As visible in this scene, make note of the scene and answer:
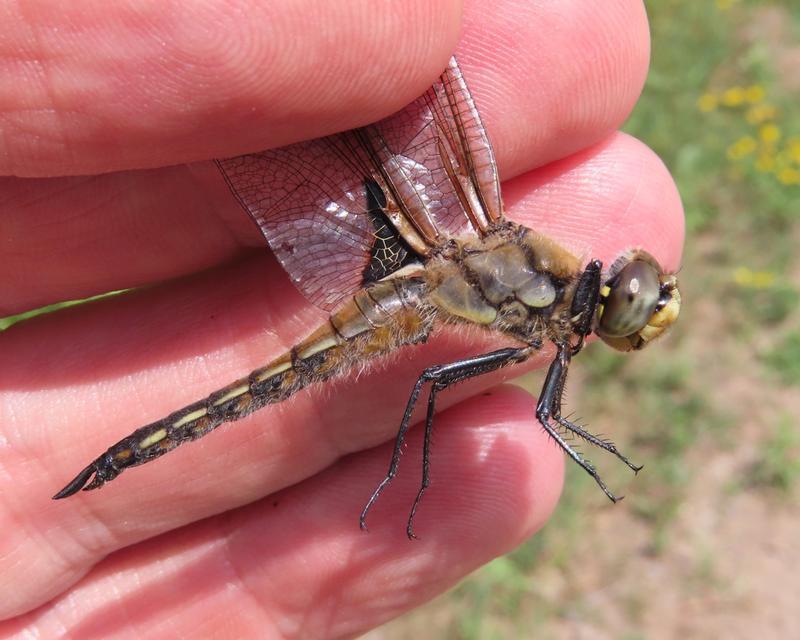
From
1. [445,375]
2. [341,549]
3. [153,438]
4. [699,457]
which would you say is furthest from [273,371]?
[699,457]

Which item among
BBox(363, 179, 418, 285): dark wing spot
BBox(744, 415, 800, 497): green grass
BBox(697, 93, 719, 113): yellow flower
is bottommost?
BBox(744, 415, 800, 497): green grass

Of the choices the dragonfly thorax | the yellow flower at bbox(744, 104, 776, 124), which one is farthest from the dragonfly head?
the yellow flower at bbox(744, 104, 776, 124)

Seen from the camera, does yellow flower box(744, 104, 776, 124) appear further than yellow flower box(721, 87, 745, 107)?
No

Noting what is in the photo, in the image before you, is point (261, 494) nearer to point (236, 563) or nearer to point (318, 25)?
point (236, 563)

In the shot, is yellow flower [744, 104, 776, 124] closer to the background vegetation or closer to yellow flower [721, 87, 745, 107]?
the background vegetation

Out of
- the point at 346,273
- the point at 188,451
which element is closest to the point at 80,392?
the point at 188,451

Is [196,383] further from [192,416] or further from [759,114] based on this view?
[759,114]

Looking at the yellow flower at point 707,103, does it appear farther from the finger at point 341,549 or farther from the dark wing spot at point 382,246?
the dark wing spot at point 382,246
